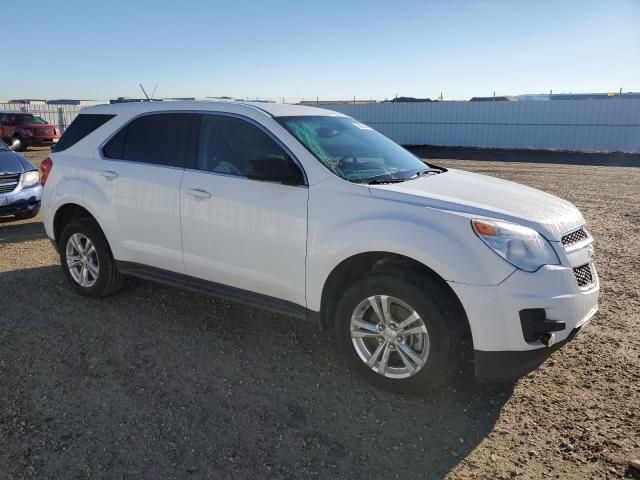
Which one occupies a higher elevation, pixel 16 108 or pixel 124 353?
pixel 16 108

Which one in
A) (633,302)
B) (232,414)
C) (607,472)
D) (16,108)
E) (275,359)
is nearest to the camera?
(607,472)

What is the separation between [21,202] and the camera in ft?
26.3

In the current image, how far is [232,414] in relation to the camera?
10.6 feet

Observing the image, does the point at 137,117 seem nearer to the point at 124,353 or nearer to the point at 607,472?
the point at 124,353

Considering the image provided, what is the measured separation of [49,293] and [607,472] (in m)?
5.01

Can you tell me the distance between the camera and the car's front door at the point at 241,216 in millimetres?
3654

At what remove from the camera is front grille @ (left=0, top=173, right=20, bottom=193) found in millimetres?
7875

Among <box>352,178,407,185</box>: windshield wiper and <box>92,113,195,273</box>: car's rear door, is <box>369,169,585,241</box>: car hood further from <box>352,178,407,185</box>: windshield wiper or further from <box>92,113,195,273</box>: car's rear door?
<box>92,113,195,273</box>: car's rear door

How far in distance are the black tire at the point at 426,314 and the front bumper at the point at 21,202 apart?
6.63m

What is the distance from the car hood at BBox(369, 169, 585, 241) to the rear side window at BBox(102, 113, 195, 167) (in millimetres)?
1811

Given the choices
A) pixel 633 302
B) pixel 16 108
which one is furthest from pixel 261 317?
pixel 16 108

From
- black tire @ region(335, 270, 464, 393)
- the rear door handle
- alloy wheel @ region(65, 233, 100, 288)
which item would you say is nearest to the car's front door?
black tire @ region(335, 270, 464, 393)

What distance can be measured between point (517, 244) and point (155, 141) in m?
3.12

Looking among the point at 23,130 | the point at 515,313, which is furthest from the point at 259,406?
the point at 23,130
